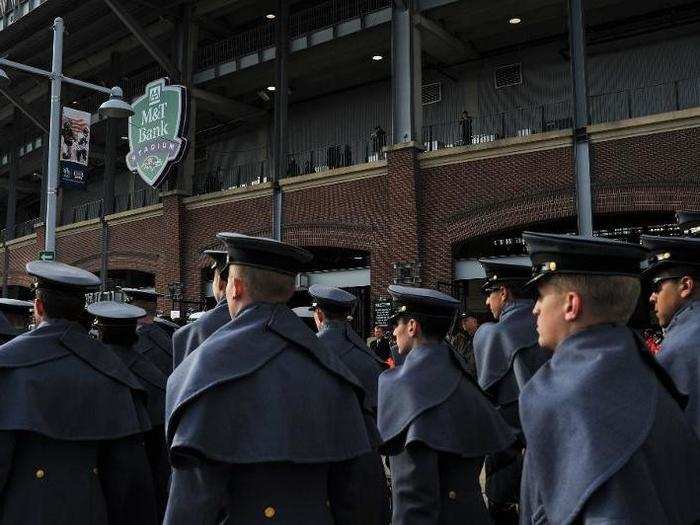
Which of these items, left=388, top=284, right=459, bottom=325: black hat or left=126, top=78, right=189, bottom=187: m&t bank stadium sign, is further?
left=126, top=78, right=189, bottom=187: m&t bank stadium sign

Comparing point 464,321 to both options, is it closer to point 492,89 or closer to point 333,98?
point 492,89

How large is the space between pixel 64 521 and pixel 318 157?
22691 mm

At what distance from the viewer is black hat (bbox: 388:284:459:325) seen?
13.2ft

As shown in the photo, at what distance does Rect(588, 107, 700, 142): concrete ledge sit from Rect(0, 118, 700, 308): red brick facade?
12cm

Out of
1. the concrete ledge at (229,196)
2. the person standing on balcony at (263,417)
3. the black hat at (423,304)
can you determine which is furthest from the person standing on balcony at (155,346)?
the concrete ledge at (229,196)

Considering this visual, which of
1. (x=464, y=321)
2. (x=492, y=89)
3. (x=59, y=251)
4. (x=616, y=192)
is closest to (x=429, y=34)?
(x=492, y=89)

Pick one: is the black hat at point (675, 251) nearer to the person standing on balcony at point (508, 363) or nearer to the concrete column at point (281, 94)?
the person standing on balcony at point (508, 363)

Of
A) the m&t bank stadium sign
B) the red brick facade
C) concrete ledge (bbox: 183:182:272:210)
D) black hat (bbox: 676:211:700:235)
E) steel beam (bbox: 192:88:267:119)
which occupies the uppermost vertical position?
steel beam (bbox: 192:88:267:119)

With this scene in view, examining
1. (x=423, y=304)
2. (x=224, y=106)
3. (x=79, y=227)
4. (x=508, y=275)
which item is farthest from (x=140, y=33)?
(x=423, y=304)

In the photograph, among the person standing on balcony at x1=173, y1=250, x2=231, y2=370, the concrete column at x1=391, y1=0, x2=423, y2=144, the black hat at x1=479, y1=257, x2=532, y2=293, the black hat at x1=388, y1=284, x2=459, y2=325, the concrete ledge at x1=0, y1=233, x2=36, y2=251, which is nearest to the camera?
the black hat at x1=388, y1=284, x2=459, y2=325

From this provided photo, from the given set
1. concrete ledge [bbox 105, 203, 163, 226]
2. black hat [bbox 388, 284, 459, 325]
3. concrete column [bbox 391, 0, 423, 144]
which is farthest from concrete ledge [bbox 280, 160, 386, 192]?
black hat [bbox 388, 284, 459, 325]

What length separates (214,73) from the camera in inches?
946

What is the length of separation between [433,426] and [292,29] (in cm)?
2147

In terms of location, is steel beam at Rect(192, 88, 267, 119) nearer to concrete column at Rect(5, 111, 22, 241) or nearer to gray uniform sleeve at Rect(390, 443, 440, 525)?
concrete column at Rect(5, 111, 22, 241)
